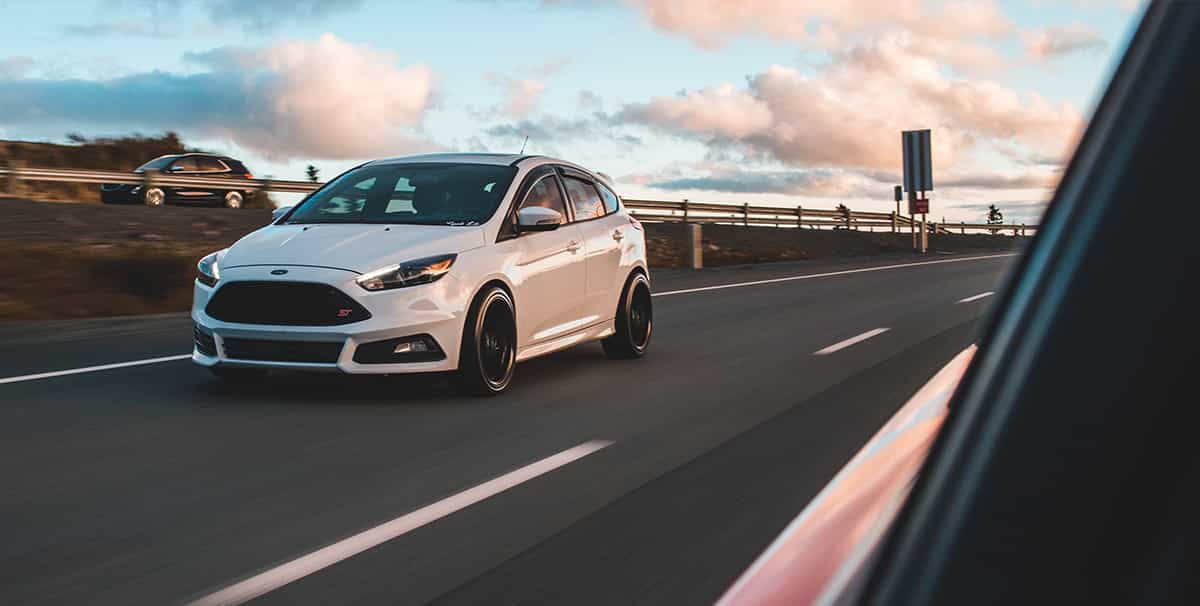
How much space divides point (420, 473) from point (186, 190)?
2670cm

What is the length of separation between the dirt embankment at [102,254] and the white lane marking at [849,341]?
213 inches

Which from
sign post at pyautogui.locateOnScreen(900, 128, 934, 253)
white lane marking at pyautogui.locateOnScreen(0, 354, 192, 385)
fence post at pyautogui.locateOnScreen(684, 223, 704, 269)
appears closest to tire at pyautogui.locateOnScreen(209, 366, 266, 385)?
white lane marking at pyautogui.locateOnScreen(0, 354, 192, 385)

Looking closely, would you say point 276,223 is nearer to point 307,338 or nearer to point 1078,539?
point 307,338

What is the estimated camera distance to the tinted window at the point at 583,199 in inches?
411

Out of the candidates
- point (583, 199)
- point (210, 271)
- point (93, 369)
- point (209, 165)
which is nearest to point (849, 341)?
point (583, 199)

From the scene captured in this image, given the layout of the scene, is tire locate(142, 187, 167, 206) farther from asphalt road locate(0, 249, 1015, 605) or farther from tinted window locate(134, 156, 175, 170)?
asphalt road locate(0, 249, 1015, 605)

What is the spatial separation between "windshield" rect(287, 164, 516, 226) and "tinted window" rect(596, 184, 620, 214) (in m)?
1.44

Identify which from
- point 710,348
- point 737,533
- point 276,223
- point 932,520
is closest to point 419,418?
point 276,223

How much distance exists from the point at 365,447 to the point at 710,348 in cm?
547

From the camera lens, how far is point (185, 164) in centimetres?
3369

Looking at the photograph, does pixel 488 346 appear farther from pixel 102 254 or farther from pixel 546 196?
pixel 102 254

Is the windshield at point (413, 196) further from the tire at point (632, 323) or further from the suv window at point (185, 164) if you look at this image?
the suv window at point (185, 164)

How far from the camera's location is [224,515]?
5.23m

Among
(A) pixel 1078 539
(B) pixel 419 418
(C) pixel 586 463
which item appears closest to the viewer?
(A) pixel 1078 539
